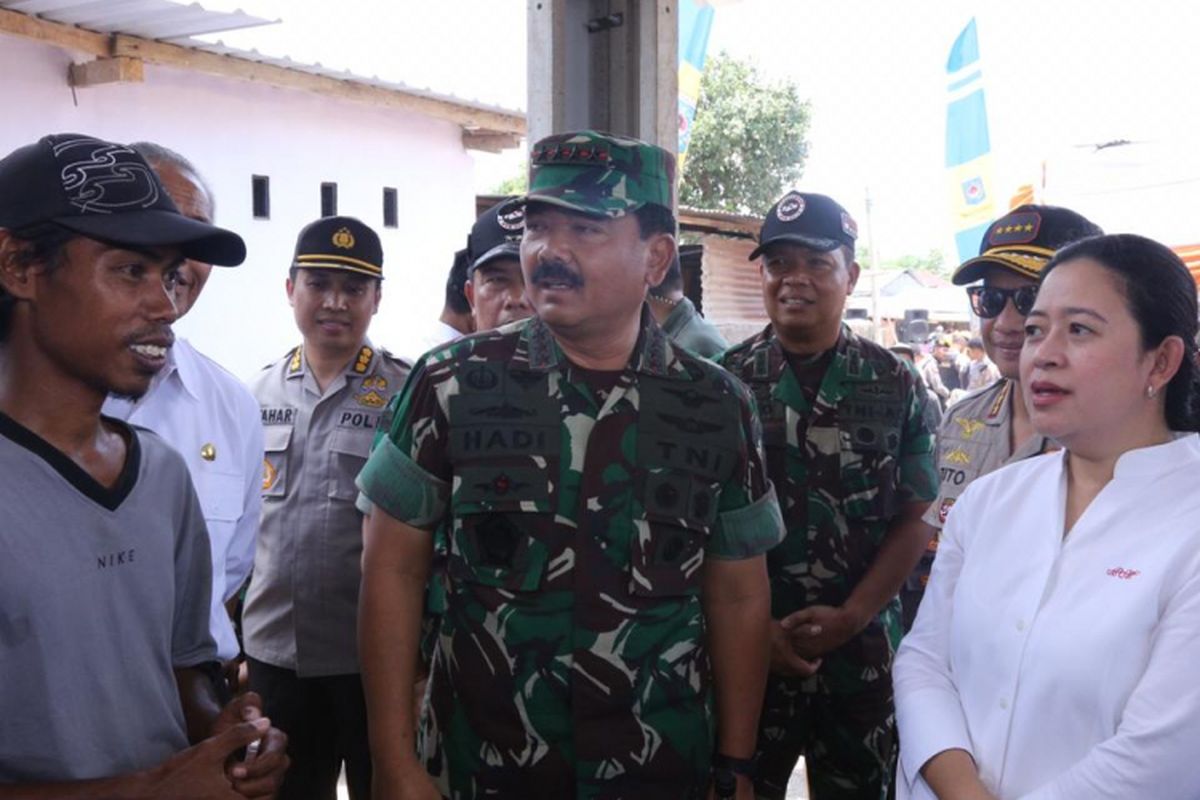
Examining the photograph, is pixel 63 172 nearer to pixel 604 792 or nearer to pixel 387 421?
pixel 387 421

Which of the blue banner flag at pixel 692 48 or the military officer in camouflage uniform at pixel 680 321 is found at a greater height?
the blue banner flag at pixel 692 48

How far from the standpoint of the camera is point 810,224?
3465 mm

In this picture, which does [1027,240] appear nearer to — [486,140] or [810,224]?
[810,224]

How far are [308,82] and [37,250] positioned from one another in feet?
26.3

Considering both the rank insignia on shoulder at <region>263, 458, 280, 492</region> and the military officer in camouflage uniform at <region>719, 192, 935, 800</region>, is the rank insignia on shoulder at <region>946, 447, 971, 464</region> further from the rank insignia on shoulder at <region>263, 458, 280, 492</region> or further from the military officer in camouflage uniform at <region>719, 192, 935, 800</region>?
the rank insignia on shoulder at <region>263, 458, 280, 492</region>

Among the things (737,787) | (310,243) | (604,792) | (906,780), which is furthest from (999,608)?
(310,243)

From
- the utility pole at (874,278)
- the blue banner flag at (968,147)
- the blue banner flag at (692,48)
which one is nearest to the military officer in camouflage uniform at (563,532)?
the blue banner flag at (692,48)

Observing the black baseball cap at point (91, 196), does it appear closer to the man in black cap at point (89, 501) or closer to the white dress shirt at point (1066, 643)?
the man in black cap at point (89, 501)

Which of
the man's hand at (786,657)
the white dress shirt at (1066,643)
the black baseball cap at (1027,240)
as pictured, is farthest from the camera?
the man's hand at (786,657)

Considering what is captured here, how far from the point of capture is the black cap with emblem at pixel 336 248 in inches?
146

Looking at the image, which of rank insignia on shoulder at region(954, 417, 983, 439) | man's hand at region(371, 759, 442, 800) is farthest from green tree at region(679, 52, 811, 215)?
man's hand at region(371, 759, 442, 800)

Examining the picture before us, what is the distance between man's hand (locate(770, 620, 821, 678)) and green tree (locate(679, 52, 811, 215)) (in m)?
23.0

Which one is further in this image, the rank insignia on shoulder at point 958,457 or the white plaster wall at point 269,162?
the white plaster wall at point 269,162

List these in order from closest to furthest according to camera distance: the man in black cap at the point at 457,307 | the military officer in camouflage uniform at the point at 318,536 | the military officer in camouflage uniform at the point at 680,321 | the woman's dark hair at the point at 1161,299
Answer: the woman's dark hair at the point at 1161,299 < the military officer in camouflage uniform at the point at 318,536 < the military officer in camouflage uniform at the point at 680,321 < the man in black cap at the point at 457,307
